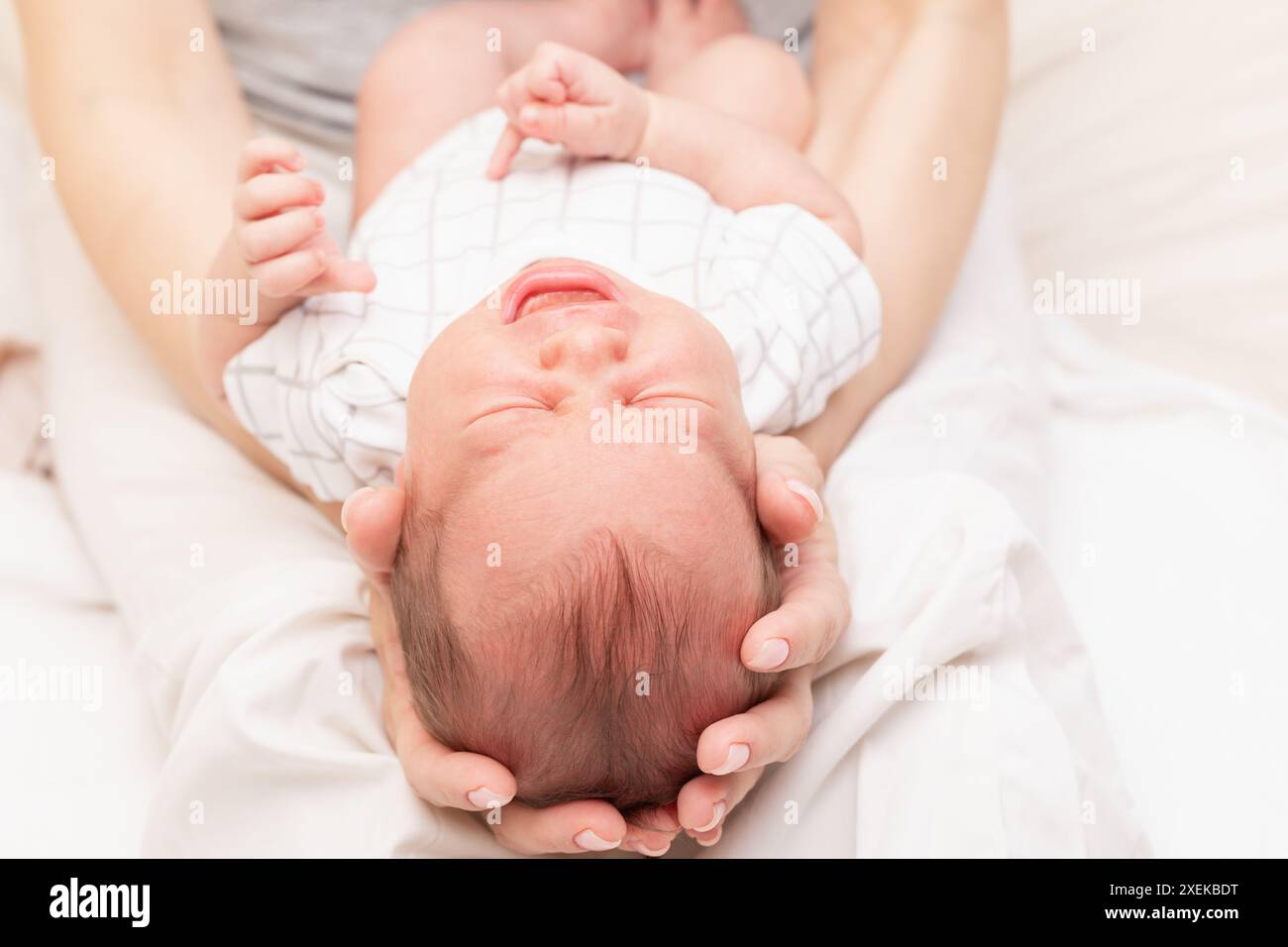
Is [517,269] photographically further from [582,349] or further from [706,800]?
[706,800]

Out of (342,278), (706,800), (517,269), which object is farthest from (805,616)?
(342,278)

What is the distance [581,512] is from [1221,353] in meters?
1.16

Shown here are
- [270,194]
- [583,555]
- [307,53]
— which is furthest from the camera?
[307,53]

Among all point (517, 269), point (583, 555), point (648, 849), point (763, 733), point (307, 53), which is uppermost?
point (307, 53)

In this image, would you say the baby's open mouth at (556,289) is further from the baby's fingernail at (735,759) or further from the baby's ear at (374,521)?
the baby's fingernail at (735,759)

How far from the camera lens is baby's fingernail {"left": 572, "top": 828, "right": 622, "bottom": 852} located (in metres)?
0.91

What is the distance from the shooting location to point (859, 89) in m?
1.57

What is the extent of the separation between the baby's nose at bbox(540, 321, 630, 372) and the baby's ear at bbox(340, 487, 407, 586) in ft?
0.56

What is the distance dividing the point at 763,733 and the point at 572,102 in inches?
27.8

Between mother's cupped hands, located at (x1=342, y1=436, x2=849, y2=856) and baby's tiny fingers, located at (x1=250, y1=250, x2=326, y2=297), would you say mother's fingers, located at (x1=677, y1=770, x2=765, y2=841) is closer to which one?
mother's cupped hands, located at (x1=342, y1=436, x2=849, y2=856)

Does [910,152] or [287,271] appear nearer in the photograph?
[287,271]

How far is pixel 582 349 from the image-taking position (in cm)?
97

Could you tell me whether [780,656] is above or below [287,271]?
below
